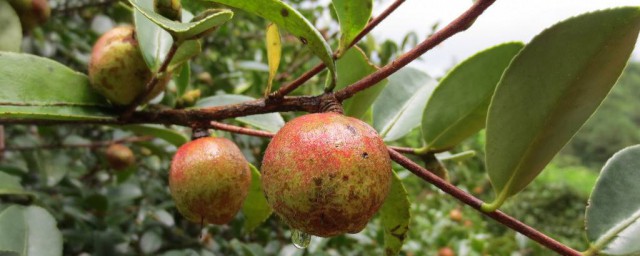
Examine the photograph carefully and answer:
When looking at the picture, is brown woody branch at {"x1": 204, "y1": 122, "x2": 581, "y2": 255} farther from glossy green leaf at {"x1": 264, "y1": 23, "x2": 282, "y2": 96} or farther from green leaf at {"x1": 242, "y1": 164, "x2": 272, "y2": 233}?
green leaf at {"x1": 242, "y1": 164, "x2": 272, "y2": 233}

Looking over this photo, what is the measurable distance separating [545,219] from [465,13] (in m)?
8.42

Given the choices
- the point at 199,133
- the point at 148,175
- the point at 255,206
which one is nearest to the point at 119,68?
the point at 199,133

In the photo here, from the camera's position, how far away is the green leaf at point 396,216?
81 centimetres

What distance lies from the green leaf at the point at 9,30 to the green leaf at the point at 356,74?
0.60 metres

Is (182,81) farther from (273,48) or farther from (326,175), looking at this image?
(326,175)

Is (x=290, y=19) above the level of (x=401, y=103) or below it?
above

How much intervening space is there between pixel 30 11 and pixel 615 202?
115 centimetres

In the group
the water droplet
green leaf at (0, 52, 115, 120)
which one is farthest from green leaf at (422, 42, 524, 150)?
green leaf at (0, 52, 115, 120)

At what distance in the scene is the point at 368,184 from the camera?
55 cm

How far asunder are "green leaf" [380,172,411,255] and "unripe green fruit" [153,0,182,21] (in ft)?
1.32

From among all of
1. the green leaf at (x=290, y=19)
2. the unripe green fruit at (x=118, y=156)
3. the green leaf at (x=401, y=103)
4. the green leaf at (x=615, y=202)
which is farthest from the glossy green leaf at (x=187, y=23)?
the unripe green fruit at (x=118, y=156)

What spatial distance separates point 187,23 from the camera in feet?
2.09

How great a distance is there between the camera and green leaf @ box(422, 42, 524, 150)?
2.57 ft

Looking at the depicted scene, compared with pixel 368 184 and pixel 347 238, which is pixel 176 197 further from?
pixel 347 238
